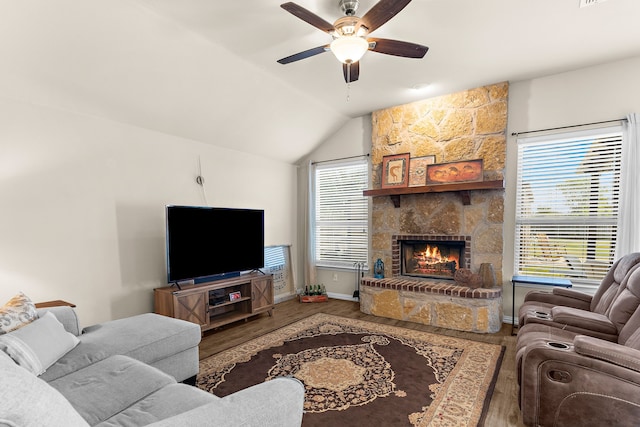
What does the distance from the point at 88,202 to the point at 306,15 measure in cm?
265

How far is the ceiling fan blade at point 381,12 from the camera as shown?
1938 mm

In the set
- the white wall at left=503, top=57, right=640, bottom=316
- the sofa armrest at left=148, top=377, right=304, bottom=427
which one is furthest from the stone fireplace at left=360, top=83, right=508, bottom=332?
the sofa armrest at left=148, top=377, right=304, bottom=427

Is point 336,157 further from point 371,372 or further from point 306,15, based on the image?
point 371,372

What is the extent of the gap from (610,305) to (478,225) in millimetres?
1709

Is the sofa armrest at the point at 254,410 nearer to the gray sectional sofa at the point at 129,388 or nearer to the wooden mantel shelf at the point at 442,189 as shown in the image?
the gray sectional sofa at the point at 129,388

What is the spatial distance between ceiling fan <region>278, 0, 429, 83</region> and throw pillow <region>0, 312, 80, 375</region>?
2.37 meters

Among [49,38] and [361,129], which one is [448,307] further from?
[49,38]

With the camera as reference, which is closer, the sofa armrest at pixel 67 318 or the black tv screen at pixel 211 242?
the sofa armrest at pixel 67 318

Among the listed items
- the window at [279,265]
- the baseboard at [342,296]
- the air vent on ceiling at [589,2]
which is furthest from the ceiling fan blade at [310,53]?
the baseboard at [342,296]

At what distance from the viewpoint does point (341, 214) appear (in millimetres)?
5398

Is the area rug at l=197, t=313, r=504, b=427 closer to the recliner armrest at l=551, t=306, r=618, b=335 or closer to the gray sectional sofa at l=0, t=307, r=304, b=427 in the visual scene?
the gray sectional sofa at l=0, t=307, r=304, b=427

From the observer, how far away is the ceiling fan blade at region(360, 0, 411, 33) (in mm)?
1938

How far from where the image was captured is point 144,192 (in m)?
3.56

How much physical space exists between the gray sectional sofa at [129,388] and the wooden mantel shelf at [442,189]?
297cm
